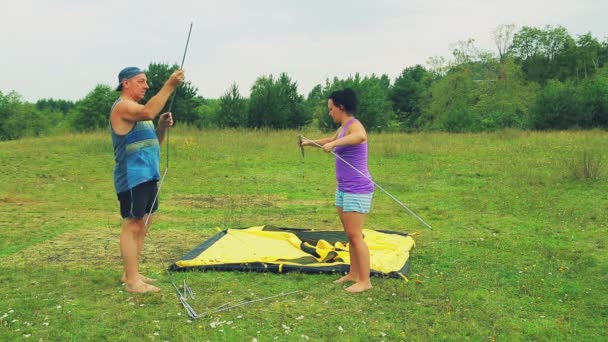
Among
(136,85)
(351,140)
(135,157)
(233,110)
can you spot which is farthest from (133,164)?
(233,110)

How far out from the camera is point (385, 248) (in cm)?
692

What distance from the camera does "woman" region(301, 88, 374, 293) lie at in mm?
5336

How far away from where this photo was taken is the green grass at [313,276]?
4.55 metres

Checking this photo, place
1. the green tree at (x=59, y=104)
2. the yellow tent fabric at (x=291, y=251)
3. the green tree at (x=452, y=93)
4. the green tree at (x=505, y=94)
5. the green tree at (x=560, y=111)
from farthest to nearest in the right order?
the green tree at (x=59, y=104)
the green tree at (x=452, y=93)
the green tree at (x=505, y=94)
the green tree at (x=560, y=111)
the yellow tent fabric at (x=291, y=251)

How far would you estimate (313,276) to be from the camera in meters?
5.95

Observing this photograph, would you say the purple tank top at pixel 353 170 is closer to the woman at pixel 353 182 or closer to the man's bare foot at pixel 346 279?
the woman at pixel 353 182

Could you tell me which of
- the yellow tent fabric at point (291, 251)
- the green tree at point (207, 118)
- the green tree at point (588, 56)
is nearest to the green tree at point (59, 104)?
the green tree at point (207, 118)

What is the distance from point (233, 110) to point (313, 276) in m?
28.9

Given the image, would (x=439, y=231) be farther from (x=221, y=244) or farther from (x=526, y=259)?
(x=221, y=244)

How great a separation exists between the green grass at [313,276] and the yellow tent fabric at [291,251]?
0.19 metres

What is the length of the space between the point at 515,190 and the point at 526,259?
17.8 ft

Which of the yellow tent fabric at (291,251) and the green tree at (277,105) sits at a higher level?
the green tree at (277,105)

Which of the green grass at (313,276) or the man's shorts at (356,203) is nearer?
the green grass at (313,276)

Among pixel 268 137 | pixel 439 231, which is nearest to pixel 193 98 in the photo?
pixel 268 137
